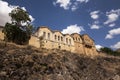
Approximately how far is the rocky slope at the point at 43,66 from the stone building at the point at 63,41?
16.7 m

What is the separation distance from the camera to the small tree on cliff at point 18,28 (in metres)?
60.9

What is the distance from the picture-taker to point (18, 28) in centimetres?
6144

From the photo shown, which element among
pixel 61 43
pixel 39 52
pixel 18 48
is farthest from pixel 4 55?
pixel 61 43

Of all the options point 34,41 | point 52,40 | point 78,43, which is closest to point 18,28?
point 34,41

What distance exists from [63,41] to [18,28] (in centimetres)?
2458

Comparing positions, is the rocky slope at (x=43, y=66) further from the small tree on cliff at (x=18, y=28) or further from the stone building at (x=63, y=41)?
the stone building at (x=63, y=41)

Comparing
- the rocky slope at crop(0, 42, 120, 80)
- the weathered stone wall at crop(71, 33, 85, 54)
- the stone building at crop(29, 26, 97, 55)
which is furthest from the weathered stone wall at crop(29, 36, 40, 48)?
the weathered stone wall at crop(71, 33, 85, 54)

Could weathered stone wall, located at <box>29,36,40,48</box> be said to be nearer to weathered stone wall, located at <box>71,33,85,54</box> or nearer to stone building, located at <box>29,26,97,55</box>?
stone building, located at <box>29,26,97,55</box>

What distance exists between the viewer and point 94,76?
55719 mm

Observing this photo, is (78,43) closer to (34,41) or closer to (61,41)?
(61,41)

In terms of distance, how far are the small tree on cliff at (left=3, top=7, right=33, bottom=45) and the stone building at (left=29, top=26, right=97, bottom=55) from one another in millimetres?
5746

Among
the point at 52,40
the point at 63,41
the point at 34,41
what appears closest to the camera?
the point at 34,41

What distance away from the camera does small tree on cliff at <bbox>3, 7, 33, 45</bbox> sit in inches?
2398

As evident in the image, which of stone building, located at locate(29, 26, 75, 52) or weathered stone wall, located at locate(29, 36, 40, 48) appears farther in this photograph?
stone building, located at locate(29, 26, 75, 52)
